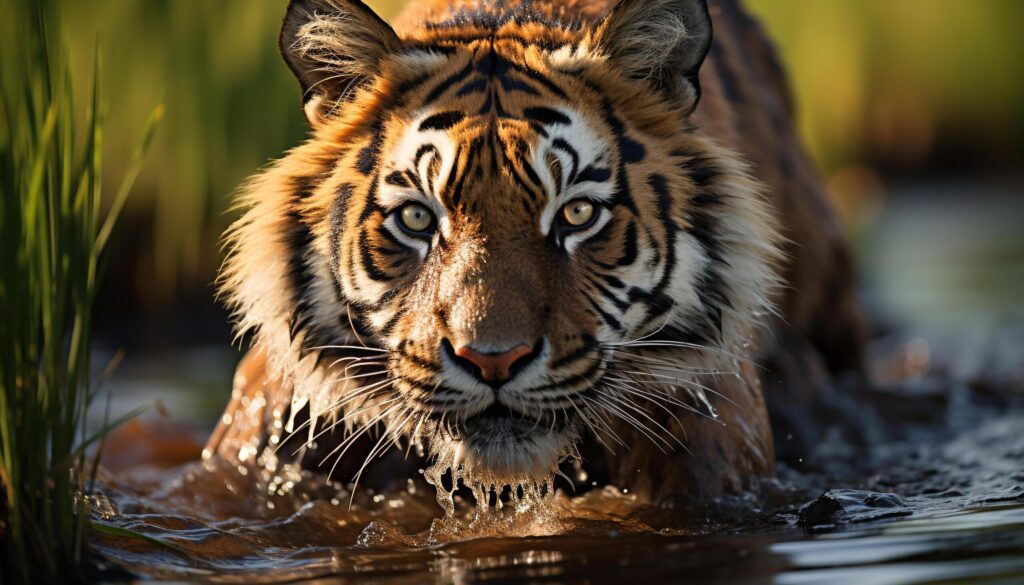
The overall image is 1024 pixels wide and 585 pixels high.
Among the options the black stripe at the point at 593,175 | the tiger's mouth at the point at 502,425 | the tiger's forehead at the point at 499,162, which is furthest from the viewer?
the black stripe at the point at 593,175

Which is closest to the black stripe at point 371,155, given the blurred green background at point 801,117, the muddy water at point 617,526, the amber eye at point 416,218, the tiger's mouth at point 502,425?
the amber eye at point 416,218

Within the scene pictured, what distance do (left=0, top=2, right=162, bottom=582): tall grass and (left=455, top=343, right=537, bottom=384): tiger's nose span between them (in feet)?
2.65

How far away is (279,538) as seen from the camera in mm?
3619

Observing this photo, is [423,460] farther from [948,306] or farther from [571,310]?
[948,306]

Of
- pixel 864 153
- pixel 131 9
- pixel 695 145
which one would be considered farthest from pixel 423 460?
pixel 864 153

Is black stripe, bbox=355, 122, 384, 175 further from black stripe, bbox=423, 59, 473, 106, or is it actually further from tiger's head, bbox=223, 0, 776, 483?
black stripe, bbox=423, 59, 473, 106

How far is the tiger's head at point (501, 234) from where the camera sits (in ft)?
10.6

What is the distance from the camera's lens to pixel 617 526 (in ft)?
11.3

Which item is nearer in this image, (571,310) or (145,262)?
(571,310)

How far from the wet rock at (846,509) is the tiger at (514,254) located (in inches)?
14.6

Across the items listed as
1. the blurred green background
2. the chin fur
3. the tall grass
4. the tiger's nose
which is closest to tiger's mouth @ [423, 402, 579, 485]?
the chin fur

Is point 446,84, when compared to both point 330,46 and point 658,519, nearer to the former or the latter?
point 330,46

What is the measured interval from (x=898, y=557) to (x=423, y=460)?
1706 mm

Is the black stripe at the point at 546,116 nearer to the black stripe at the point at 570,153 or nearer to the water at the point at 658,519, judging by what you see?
the black stripe at the point at 570,153
